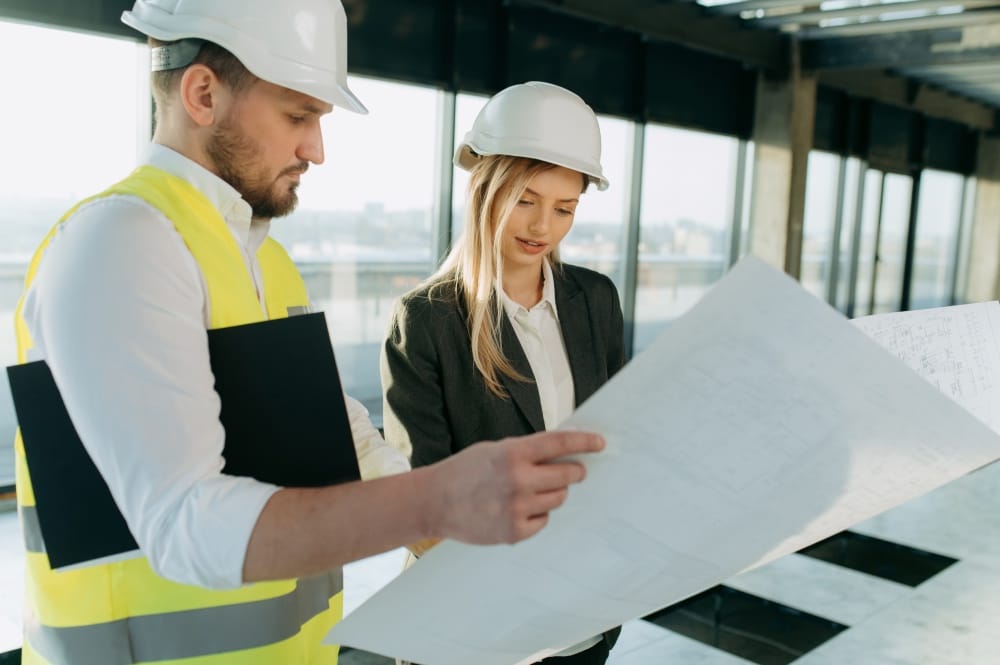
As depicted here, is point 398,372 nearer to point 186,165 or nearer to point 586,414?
point 186,165

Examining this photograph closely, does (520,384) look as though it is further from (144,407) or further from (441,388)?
(144,407)

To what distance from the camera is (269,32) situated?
89 centimetres

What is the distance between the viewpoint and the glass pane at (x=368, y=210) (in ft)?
18.4

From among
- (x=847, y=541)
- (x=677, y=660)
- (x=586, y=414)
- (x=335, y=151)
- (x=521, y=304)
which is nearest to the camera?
(x=586, y=414)

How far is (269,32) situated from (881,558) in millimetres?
3735

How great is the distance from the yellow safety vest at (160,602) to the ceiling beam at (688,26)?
5398 mm

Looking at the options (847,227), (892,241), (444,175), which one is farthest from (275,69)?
(892,241)

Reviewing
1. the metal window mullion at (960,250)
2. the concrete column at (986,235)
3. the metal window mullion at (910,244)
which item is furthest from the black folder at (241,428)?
the metal window mullion at (960,250)

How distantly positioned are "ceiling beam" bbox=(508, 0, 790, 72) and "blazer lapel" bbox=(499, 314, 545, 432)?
4845 millimetres

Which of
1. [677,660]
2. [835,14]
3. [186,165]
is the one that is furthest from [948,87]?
[186,165]

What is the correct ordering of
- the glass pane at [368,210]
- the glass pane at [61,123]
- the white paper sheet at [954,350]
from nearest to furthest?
the white paper sheet at [954,350]
the glass pane at [61,123]
the glass pane at [368,210]

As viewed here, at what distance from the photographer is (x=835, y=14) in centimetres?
701

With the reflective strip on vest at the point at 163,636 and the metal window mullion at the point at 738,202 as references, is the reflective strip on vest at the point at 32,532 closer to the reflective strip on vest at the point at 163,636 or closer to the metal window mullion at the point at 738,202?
the reflective strip on vest at the point at 163,636

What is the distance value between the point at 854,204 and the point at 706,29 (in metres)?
4.25
